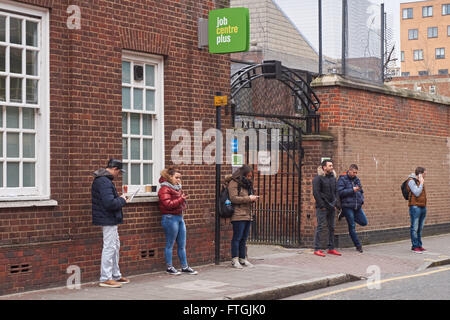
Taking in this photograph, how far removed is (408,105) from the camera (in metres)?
17.9

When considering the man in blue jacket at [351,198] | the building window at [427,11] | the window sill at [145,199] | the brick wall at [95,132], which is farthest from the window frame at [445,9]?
the window sill at [145,199]

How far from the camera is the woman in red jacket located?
1089cm

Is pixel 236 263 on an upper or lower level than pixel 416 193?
lower

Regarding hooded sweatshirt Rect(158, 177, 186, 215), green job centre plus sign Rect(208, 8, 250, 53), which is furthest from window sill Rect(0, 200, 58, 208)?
green job centre plus sign Rect(208, 8, 250, 53)

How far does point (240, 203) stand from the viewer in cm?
1173

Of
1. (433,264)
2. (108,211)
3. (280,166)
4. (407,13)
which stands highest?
(407,13)

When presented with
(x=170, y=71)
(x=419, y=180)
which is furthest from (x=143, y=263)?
(x=419, y=180)

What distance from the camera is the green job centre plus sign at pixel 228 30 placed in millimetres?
11336

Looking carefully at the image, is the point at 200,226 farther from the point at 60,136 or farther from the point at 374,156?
the point at 374,156

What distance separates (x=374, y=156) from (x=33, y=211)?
30.3 feet

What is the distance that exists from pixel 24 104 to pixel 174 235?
119 inches

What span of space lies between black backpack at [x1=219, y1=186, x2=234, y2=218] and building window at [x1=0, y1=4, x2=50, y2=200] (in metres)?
3.07

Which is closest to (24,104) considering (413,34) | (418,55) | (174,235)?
(174,235)

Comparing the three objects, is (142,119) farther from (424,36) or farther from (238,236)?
(424,36)
